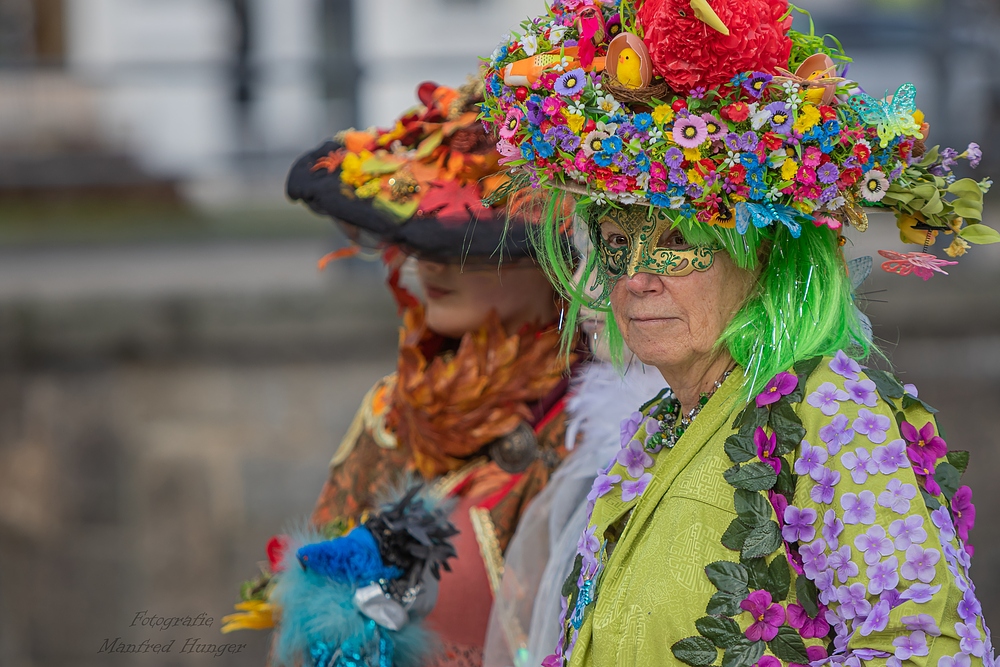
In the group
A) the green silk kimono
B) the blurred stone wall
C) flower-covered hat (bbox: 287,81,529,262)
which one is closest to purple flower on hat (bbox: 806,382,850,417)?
the green silk kimono

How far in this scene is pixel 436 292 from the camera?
243 cm

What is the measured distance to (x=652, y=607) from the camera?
4.77 feet

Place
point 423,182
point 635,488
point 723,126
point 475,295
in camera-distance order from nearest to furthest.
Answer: point 723,126 → point 635,488 → point 423,182 → point 475,295

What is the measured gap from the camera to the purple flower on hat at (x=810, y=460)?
1.38 m

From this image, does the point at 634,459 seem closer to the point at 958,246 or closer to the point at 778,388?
the point at 778,388

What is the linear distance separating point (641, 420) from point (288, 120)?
19.0 feet

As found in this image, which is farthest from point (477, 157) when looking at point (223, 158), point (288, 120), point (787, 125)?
point (288, 120)

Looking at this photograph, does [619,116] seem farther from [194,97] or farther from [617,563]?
[194,97]

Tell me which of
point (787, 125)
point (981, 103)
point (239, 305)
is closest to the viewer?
point (787, 125)

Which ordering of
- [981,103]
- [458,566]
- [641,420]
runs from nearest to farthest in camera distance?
[641,420] < [458,566] < [981,103]

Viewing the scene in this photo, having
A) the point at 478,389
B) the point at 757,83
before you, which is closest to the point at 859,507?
the point at 757,83

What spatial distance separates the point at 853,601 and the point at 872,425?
216 millimetres

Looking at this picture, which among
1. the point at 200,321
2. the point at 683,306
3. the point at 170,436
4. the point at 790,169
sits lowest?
the point at 170,436

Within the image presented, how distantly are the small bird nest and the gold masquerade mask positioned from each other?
0.15 m
